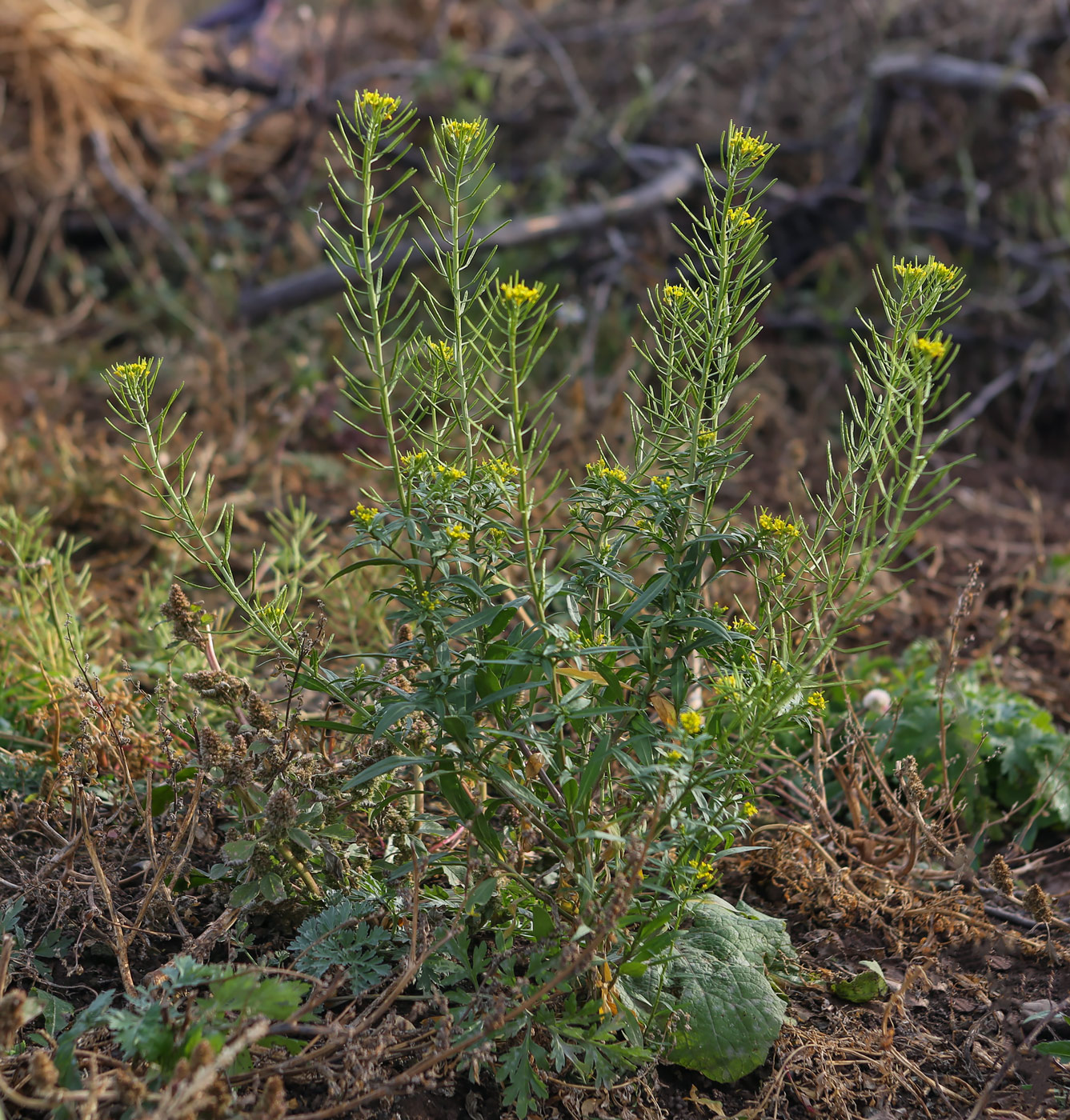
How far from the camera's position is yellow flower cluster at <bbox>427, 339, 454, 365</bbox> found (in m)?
1.39

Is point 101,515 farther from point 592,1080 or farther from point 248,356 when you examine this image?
point 592,1080

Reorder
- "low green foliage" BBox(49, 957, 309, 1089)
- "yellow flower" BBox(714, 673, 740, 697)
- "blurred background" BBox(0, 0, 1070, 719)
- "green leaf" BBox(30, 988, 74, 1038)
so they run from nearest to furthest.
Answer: "low green foliage" BBox(49, 957, 309, 1089), "yellow flower" BBox(714, 673, 740, 697), "green leaf" BBox(30, 988, 74, 1038), "blurred background" BBox(0, 0, 1070, 719)

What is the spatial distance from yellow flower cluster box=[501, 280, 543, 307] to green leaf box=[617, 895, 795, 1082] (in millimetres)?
913

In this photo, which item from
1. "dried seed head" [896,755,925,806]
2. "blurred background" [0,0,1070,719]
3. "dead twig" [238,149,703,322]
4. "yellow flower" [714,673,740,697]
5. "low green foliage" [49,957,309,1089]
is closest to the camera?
"low green foliage" [49,957,309,1089]

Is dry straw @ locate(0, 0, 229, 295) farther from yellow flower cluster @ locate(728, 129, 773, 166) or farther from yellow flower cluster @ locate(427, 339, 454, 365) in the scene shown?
yellow flower cluster @ locate(728, 129, 773, 166)

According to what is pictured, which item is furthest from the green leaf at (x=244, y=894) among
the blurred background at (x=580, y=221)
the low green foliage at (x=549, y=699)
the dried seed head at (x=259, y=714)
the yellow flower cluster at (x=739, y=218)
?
the blurred background at (x=580, y=221)

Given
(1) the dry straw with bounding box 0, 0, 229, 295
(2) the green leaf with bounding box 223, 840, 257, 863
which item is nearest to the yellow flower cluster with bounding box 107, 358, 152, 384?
(2) the green leaf with bounding box 223, 840, 257, 863

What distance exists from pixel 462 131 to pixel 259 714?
35.8 inches

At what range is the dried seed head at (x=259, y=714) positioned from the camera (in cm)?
156

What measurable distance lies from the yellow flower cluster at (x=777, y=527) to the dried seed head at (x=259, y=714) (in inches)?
31.9

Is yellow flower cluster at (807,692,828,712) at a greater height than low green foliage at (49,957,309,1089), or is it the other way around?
yellow flower cluster at (807,692,828,712)

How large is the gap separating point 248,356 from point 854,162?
3.05 m

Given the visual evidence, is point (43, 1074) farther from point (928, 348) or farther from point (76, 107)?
point (76, 107)

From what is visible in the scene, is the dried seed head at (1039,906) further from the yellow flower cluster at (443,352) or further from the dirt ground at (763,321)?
the yellow flower cluster at (443,352)
